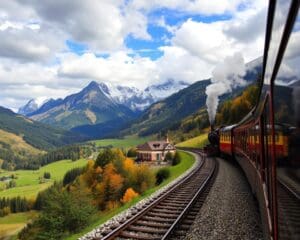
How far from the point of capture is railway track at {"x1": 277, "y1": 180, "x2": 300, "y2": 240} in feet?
10.7

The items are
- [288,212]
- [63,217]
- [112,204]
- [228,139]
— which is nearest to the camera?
[288,212]

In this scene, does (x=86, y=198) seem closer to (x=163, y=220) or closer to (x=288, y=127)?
(x=163, y=220)

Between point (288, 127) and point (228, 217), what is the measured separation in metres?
11.4

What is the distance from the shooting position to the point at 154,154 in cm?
10512

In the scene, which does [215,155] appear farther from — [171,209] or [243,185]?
[171,209]

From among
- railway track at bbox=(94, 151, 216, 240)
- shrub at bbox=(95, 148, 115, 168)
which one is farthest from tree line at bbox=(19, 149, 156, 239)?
railway track at bbox=(94, 151, 216, 240)

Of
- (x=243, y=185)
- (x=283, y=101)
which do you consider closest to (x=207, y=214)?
(x=243, y=185)

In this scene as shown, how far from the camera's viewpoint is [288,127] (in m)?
3.48

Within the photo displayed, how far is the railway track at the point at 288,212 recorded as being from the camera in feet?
10.7

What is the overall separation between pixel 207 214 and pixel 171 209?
1667 mm

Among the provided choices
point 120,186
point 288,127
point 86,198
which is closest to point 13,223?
point 120,186

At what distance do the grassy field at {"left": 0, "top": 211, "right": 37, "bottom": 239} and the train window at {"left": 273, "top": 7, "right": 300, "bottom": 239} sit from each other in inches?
4252

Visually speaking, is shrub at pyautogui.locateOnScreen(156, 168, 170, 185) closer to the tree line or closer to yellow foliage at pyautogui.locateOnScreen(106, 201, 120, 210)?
the tree line

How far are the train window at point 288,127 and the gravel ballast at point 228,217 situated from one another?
25.6 ft
